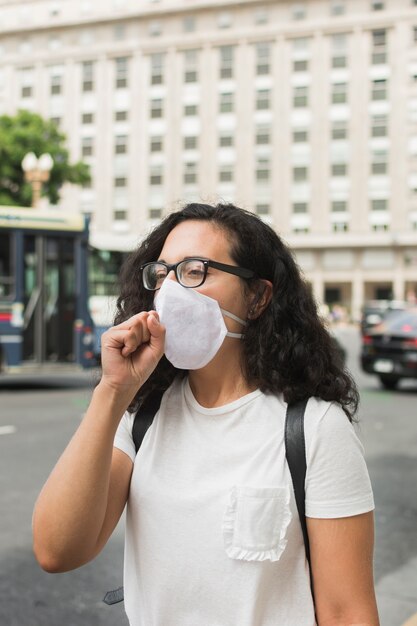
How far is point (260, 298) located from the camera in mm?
1840

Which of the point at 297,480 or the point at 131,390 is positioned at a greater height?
the point at 131,390

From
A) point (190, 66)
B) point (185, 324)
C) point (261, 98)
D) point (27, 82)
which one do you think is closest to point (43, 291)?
point (185, 324)

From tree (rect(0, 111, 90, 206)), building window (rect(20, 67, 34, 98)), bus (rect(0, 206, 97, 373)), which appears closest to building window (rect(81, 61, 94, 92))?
building window (rect(20, 67, 34, 98))

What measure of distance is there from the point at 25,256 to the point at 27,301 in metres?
0.82

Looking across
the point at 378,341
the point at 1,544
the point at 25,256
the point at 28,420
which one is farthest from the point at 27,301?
the point at 1,544

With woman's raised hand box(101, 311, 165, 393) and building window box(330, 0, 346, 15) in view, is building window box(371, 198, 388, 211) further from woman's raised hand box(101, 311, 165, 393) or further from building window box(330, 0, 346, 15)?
woman's raised hand box(101, 311, 165, 393)

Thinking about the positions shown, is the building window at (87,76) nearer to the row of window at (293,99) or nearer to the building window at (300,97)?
the row of window at (293,99)

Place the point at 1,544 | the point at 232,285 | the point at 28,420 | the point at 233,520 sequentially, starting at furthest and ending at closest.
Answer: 1. the point at 28,420
2. the point at 1,544
3. the point at 232,285
4. the point at 233,520

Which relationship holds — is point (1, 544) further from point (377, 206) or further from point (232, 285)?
point (377, 206)

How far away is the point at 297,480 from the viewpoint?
5.13 feet

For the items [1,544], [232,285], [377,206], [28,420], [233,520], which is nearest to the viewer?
[233,520]

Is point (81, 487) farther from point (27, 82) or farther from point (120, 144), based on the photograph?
point (27, 82)

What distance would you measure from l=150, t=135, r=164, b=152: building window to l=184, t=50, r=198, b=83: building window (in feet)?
18.1

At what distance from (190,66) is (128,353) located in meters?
67.5
